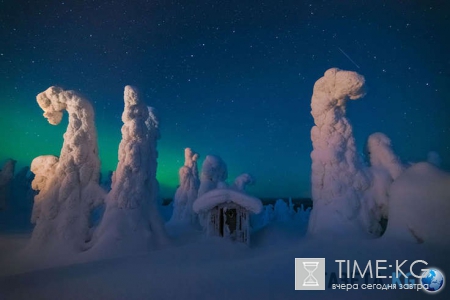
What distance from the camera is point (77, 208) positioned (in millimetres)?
13039

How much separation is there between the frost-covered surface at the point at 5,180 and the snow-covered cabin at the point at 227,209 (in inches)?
769

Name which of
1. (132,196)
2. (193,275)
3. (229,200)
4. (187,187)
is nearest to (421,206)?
(193,275)

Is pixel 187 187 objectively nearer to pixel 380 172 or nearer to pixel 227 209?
pixel 227 209

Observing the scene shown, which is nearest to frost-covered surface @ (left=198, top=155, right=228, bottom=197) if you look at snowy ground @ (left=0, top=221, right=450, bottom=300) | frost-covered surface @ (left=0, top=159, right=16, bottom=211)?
snowy ground @ (left=0, top=221, right=450, bottom=300)

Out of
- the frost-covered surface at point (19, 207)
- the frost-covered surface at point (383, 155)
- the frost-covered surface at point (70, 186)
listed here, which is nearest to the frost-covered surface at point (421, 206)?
the frost-covered surface at point (383, 155)

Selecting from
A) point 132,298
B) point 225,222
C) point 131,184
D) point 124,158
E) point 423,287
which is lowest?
point 132,298

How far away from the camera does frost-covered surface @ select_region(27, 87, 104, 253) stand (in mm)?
12570

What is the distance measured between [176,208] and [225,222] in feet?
29.2

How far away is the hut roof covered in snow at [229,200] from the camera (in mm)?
13703

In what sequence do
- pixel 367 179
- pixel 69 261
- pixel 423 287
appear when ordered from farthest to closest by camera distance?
pixel 367 179 → pixel 69 261 → pixel 423 287

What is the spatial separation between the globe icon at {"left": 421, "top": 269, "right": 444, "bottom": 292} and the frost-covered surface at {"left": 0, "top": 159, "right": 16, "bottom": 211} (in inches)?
1135

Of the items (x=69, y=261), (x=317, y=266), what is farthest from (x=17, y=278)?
(x=317, y=266)

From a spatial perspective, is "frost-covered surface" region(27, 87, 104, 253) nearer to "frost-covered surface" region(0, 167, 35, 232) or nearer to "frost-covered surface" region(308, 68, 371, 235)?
"frost-covered surface" region(0, 167, 35, 232)

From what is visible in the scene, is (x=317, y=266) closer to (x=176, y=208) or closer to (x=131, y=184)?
(x=131, y=184)
